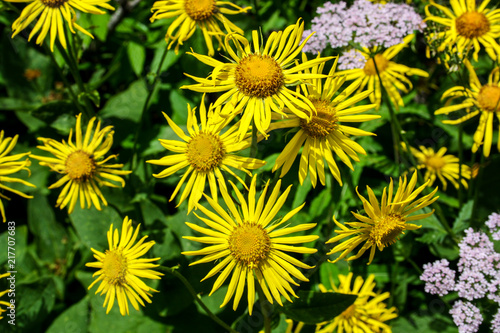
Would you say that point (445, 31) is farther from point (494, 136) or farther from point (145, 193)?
point (145, 193)

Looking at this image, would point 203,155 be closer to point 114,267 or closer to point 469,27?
point 114,267

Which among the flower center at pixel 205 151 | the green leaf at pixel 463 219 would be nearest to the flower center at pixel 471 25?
the green leaf at pixel 463 219

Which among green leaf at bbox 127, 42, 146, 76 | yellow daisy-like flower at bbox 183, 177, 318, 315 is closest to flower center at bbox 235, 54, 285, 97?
yellow daisy-like flower at bbox 183, 177, 318, 315

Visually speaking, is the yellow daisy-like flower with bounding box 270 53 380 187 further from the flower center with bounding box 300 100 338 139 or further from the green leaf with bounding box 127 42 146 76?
the green leaf with bounding box 127 42 146 76

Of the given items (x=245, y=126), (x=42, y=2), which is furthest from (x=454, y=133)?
(x=42, y=2)

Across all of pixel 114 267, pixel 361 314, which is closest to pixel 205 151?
pixel 114 267
